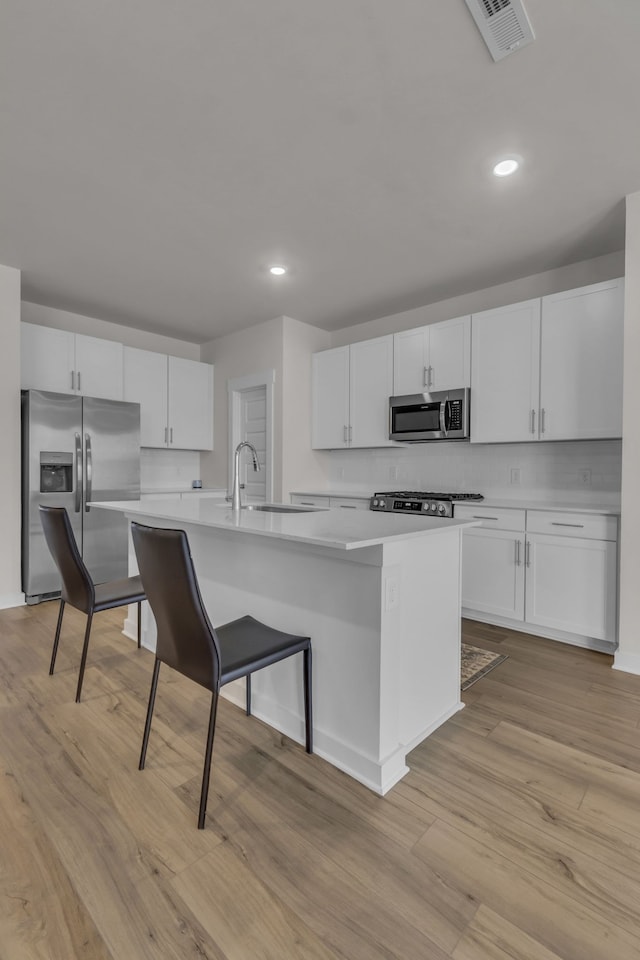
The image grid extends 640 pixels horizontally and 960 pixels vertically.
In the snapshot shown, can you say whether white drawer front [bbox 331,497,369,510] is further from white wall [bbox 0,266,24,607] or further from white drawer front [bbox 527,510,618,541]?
white wall [bbox 0,266,24,607]

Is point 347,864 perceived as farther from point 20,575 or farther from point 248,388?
point 248,388

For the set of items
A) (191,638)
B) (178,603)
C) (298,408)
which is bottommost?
(191,638)

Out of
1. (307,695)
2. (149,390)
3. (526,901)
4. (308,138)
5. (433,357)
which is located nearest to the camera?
(526,901)

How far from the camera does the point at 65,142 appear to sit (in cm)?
227

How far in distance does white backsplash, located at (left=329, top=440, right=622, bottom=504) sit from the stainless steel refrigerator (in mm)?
2239

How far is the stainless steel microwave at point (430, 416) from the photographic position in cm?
384

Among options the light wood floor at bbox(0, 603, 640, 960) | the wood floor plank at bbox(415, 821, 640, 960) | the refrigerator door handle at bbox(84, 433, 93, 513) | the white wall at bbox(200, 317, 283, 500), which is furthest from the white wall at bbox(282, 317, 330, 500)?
the wood floor plank at bbox(415, 821, 640, 960)

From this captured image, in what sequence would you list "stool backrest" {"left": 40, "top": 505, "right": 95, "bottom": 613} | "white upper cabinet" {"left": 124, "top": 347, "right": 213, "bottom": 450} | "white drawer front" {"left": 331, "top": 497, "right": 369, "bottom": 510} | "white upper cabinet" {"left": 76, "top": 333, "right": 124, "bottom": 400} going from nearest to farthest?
"stool backrest" {"left": 40, "top": 505, "right": 95, "bottom": 613}, "white drawer front" {"left": 331, "top": 497, "right": 369, "bottom": 510}, "white upper cabinet" {"left": 76, "top": 333, "right": 124, "bottom": 400}, "white upper cabinet" {"left": 124, "top": 347, "right": 213, "bottom": 450}

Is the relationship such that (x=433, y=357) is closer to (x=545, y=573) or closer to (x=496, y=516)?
(x=496, y=516)

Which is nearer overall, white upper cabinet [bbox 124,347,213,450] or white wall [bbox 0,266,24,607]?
white wall [bbox 0,266,24,607]

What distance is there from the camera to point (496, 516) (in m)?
3.39

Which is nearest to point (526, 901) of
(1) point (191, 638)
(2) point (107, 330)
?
(1) point (191, 638)

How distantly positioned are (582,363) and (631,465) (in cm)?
87

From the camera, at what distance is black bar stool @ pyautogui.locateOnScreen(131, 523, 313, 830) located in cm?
148
